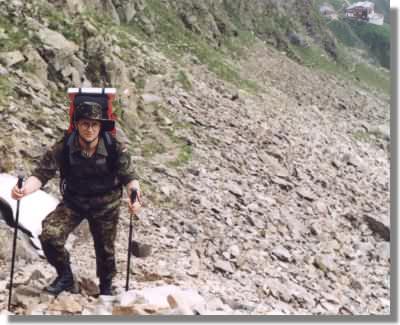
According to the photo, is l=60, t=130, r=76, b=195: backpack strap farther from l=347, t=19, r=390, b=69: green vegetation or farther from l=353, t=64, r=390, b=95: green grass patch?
l=347, t=19, r=390, b=69: green vegetation

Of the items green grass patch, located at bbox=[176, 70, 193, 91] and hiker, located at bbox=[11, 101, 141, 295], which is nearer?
hiker, located at bbox=[11, 101, 141, 295]

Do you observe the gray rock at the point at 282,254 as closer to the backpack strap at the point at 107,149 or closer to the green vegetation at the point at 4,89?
the backpack strap at the point at 107,149

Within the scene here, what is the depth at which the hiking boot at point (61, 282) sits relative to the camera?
6.27 meters

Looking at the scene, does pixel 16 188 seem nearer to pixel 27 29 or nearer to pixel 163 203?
pixel 163 203

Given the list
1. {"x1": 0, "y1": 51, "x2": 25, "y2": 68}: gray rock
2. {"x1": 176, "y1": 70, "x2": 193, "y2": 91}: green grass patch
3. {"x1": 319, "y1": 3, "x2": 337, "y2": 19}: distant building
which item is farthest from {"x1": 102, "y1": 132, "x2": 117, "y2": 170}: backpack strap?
{"x1": 319, "y1": 3, "x2": 337, "y2": 19}: distant building

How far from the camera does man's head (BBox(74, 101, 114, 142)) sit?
5.73 m

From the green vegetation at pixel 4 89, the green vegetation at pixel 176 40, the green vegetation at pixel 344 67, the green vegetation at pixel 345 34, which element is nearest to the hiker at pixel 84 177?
the green vegetation at pixel 4 89

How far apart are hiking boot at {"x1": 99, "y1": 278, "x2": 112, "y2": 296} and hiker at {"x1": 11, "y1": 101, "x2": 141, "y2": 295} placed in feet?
1.71

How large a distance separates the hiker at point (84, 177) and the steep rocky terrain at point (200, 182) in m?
0.87

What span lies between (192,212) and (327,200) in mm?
5022

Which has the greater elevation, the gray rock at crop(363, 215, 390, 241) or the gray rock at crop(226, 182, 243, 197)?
the gray rock at crop(226, 182, 243, 197)

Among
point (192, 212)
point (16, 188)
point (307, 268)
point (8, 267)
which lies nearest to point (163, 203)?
point (192, 212)

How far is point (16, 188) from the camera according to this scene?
5742 millimetres

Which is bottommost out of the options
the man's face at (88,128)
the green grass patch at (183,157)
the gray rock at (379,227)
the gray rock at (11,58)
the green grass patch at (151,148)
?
the gray rock at (379,227)
